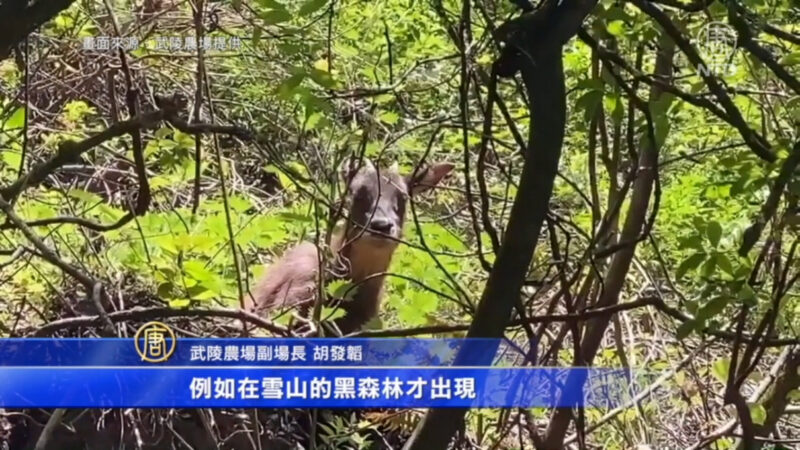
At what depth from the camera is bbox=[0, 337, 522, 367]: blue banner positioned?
1.76 meters

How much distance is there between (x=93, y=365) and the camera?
6.02ft

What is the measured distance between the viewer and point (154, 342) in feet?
5.93

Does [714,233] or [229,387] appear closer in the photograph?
[714,233]

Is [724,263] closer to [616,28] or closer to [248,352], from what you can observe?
[616,28]

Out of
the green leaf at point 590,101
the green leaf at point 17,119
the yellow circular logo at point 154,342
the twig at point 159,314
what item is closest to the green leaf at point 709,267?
the green leaf at point 590,101

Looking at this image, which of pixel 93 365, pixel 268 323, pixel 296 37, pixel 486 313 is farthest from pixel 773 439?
pixel 93 365

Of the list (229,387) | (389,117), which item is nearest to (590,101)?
(389,117)

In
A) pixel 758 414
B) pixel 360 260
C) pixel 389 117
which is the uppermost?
pixel 360 260

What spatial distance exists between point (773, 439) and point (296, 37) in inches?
35.7

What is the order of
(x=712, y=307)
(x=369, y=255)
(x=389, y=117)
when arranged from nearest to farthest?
(x=712, y=307) → (x=389, y=117) → (x=369, y=255)

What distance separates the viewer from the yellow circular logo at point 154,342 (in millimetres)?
1796

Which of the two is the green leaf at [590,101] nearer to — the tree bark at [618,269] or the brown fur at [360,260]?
the tree bark at [618,269]

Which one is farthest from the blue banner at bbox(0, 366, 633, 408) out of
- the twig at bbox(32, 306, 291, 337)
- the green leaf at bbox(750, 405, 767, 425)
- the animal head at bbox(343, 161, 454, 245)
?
the animal head at bbox(343, 161, 454, 245)

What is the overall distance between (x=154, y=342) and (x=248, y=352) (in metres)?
0.16
